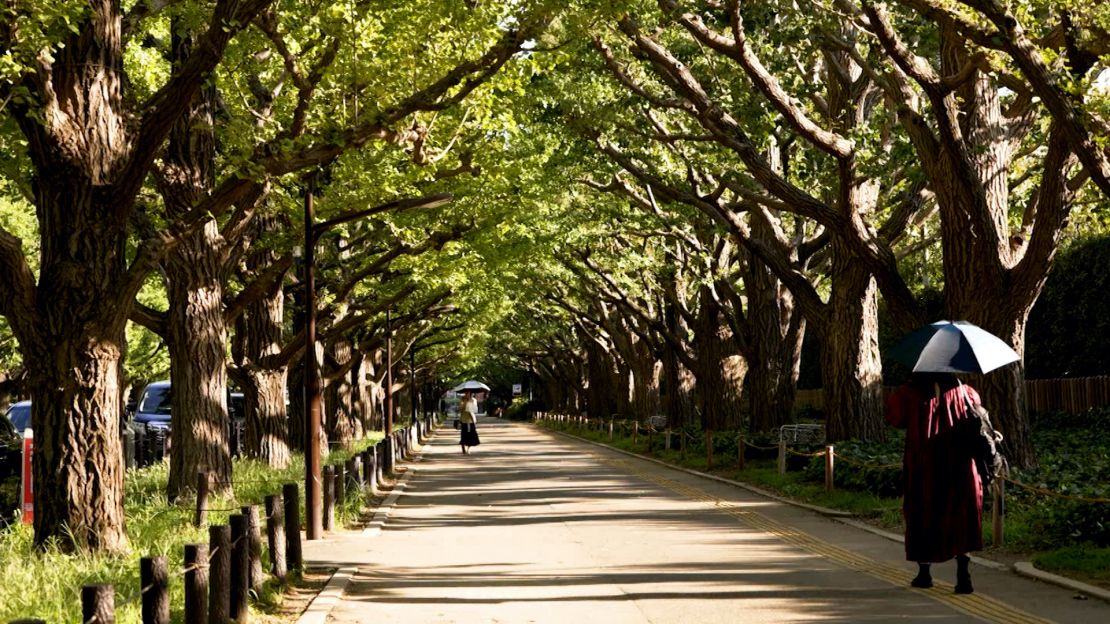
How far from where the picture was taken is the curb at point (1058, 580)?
10391mm

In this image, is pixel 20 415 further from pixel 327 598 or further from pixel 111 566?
pixel 327 598

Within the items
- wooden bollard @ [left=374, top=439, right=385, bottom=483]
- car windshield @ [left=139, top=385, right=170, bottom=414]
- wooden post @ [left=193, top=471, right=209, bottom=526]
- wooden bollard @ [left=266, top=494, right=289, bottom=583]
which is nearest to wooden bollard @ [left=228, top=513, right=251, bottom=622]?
wooden bollard @ [left=266, top=494, right=289, bottom=583]

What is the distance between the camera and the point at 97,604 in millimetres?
6211

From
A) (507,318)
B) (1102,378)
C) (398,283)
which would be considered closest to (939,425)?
(1102,378)

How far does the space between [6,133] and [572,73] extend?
1037 cm

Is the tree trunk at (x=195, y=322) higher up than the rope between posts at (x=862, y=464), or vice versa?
the tree trunk at (x=195, y=322)

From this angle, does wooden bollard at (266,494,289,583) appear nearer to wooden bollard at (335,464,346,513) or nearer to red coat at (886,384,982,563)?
red coat at (886,384,982,563)

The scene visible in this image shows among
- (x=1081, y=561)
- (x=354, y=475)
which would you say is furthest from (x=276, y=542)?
(x=354, y=475)

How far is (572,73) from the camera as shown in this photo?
23859 mm

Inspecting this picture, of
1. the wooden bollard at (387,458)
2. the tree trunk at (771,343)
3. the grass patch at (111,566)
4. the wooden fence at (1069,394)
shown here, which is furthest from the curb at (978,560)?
the wooden fence at (1069,394)

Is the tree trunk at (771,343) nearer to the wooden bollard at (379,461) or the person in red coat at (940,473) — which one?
the wooden bollard at (379,461)

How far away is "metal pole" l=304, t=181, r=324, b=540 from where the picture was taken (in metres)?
16.4

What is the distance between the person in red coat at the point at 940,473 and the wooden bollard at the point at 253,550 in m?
4.84

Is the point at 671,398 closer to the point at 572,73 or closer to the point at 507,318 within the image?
the point at 572,73
